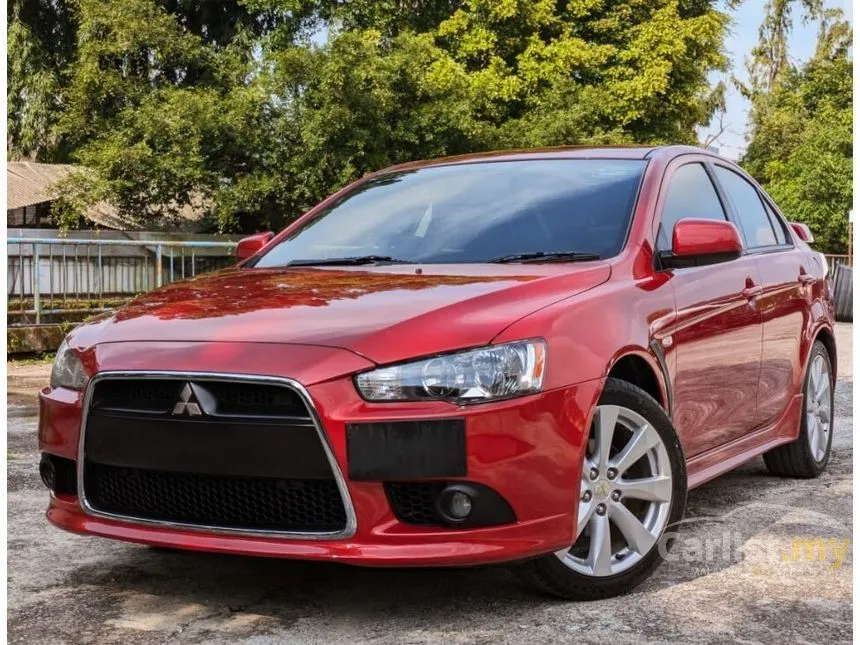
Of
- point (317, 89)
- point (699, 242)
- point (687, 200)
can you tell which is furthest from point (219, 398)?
point (317, 89)

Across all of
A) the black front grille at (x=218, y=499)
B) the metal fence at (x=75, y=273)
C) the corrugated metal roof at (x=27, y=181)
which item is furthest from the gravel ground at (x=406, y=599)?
the corrugated metal roof at (x=27, y=181)

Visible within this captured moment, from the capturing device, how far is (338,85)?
2234 cm

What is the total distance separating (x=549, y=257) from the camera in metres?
4.14

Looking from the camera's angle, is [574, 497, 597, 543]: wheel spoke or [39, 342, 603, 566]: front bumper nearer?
[39, 342, 603, 566]: front bumper

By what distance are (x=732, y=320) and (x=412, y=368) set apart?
6.48 ft

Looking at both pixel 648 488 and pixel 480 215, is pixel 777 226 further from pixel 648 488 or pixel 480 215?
pixel 648 488

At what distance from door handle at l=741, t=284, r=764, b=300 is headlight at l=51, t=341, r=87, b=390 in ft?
8.94

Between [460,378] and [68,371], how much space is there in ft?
4.35

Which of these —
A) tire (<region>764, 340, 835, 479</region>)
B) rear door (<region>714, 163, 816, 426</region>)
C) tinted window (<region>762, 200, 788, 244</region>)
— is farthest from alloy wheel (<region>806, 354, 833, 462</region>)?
tinted window (<region>762, 200, 788, 244</region>)

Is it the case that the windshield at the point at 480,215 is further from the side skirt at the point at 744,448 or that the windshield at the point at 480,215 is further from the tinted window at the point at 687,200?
the side skirt at the point at 744,448

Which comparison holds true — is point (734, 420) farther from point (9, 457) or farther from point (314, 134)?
point (314, 134)

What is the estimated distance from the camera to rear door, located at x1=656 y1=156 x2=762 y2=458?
4359 mm

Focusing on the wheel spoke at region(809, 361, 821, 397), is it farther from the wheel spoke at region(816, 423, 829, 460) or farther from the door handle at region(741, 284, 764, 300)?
the door handle at region(741, 284, 764, 300)

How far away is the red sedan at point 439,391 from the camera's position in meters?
3.26
